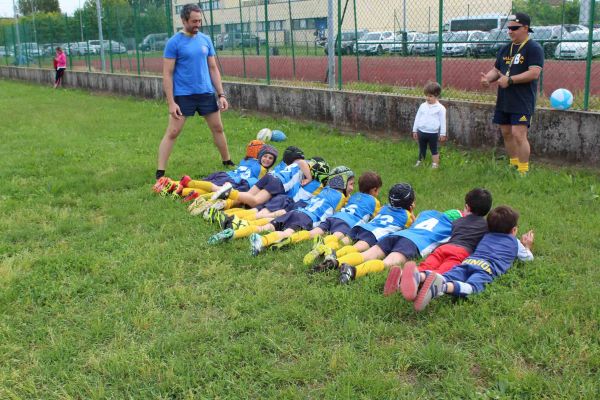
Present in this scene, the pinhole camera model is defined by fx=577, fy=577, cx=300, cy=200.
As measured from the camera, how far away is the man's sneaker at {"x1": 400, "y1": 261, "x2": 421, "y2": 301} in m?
3.34

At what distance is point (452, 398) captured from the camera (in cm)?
268

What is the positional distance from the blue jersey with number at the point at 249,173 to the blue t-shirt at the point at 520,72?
2.77 metres

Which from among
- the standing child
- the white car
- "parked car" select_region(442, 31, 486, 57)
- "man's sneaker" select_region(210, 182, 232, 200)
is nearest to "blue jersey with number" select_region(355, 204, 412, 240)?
"man's sneaker" select_region(210, 182, 232, 200)

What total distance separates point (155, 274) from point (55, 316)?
77 cm

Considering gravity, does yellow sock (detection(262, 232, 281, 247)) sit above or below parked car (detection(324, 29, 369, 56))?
Answer: below

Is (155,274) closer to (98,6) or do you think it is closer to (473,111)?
(473,111)

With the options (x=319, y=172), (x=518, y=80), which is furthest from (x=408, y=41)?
(x=319, y=172)

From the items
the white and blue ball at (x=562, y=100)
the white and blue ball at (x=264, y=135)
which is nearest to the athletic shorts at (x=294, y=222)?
the white and blue ball at (x=264, y=135)

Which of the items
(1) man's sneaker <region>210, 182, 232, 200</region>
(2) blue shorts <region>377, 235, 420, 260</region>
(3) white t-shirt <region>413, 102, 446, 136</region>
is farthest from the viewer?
(3) white t-shirt <region>413, 102, 446, 136</region>

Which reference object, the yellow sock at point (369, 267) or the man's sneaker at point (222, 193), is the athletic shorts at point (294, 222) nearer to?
the man's sneaker at point (222, 193)

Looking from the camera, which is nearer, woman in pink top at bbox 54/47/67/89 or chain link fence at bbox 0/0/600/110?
chain link fence at bbox 0/0/600/110

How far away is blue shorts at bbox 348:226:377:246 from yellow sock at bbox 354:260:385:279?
1.24ft

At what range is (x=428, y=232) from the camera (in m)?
4.38

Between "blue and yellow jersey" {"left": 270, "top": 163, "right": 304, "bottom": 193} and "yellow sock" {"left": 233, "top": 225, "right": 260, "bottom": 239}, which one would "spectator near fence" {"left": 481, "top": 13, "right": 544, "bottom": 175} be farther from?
"yellow sock" {"left": 233, "top": 225, "right": 260, "bottom": 239}
